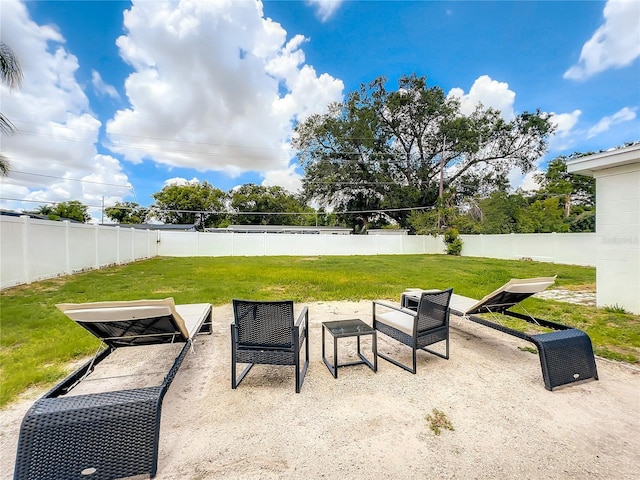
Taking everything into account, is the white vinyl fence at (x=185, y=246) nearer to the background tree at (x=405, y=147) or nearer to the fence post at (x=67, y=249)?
the fence post at (x=67, y=249)

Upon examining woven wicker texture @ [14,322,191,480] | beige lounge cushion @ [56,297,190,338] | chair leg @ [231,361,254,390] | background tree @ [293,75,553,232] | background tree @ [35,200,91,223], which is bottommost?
chair leg @ [231,361,254,390]

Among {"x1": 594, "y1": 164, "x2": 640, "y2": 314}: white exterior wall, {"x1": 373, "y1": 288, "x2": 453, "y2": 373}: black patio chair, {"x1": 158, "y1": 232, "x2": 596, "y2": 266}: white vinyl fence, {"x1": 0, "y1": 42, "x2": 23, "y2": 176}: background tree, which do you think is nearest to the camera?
{"x1": 373, "y1": 288, "x2": 453, "y2": 373}: black patio chair

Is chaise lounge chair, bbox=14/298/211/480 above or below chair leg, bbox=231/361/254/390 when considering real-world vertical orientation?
above

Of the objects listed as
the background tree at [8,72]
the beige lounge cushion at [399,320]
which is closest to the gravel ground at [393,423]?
the beige lounge cushion at [399,320]

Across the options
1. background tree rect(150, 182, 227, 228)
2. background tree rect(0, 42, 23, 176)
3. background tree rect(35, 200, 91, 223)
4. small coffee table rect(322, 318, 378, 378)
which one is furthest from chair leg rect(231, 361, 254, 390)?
background tree rect(35, 200, 91, 223)

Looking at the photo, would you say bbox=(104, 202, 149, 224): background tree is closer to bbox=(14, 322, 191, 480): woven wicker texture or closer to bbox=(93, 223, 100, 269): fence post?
bbox=(93, 223, 100, 269): fence post

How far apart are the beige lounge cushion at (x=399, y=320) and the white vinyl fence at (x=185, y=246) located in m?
9.69

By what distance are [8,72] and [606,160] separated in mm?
15625

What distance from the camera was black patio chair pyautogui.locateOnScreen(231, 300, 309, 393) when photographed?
2801mm

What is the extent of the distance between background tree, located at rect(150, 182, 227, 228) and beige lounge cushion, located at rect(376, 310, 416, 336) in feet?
127

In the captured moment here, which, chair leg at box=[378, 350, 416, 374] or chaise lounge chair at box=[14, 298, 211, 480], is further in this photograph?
chair leg at box=[378, 350, 416, 374]

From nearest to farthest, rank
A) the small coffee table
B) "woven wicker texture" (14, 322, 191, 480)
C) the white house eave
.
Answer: "woven wicker texture" (14, 322, 191, 480), the small coffee table, the white house eave

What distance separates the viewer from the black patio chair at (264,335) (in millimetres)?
2801

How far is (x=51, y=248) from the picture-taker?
941 centimetres
